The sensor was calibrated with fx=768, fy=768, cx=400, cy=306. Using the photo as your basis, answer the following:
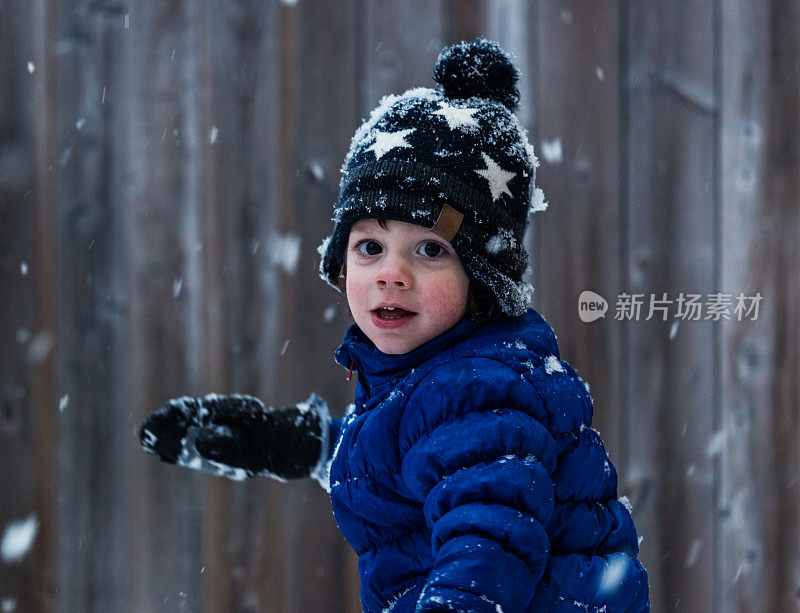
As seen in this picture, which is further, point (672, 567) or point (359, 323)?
point (672, 567)

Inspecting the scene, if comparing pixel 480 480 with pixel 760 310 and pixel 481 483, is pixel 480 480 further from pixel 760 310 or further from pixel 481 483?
pixel 760 310

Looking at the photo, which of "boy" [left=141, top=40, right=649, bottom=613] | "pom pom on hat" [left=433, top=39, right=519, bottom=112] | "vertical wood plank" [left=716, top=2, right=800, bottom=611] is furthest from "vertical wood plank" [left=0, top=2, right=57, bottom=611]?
"vertical wood plank" [left=716, top=2, right=800, bottom=611]

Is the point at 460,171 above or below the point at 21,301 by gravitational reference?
above

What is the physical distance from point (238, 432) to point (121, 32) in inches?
37.4

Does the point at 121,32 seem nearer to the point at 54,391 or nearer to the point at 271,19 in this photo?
the point at 271,19

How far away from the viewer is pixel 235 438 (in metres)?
1.23

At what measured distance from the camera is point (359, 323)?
103 cm

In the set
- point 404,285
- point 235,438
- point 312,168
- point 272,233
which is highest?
point 312,168

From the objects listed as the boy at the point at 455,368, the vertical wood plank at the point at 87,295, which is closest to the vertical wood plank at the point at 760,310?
the boy at the point at 455,368

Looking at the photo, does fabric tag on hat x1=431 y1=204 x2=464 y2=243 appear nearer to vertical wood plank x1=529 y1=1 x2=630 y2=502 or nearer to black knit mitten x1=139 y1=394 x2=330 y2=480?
black knit mitten x1=139 y1=394 x2=330 y2=480

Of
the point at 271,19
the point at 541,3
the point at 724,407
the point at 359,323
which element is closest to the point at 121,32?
the point at 271,19

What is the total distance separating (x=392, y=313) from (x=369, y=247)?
95mm

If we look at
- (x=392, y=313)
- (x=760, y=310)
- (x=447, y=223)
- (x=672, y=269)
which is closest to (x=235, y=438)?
(x=392, y=313)

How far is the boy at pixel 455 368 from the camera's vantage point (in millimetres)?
853
